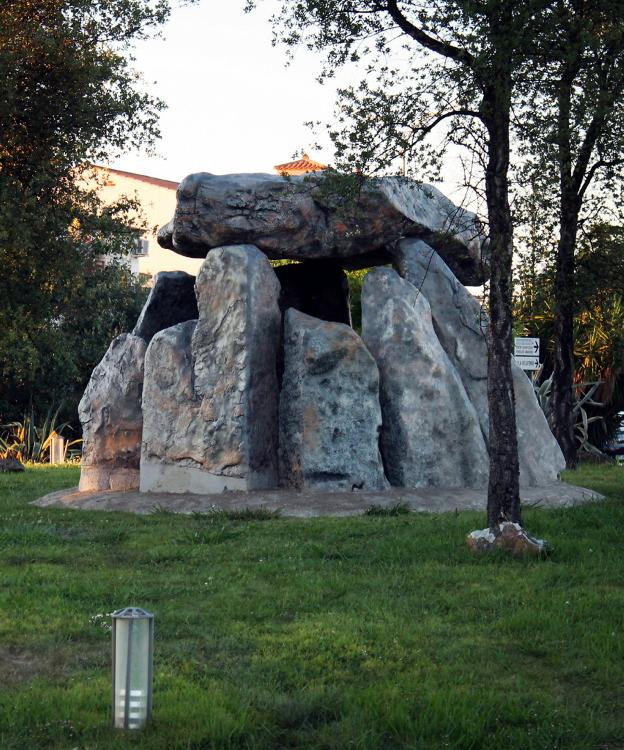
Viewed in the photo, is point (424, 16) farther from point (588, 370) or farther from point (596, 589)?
point (588, 370)

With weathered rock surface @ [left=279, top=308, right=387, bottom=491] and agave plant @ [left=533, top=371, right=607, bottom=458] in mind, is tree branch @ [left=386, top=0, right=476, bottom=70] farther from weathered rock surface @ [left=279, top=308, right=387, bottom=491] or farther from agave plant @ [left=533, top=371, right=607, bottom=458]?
agave plant @ [left=533, top=371, right=607, bottom=458]

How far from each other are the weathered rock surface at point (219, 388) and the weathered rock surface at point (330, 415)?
40 cm

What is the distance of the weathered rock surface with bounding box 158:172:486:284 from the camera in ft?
51.0

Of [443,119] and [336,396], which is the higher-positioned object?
[443,119]

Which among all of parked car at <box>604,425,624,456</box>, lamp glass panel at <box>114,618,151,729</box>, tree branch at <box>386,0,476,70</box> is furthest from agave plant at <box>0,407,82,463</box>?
lamp glass panel at <box>114,618,151,729</box>

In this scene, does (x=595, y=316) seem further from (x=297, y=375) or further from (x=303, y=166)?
(x=303, y=166)

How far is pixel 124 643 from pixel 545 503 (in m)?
9.46

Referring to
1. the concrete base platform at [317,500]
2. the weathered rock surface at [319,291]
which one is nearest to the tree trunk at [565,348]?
the weathered rock surface at [319,291]

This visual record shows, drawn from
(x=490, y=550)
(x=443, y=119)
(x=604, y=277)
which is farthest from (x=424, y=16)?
(x=604, y=277)

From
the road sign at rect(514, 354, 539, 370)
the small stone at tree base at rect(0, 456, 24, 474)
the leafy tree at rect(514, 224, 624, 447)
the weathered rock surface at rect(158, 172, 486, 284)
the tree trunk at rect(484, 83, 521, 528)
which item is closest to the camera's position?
the tree trunk at rect(484, 83, 521, 528)

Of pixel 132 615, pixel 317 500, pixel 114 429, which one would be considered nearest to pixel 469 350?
pixel 317 500

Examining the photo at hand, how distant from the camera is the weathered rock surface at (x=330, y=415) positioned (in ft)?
47.7

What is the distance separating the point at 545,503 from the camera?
14.1m

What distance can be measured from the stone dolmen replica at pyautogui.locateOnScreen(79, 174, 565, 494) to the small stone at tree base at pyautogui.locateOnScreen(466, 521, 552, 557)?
4.15m
